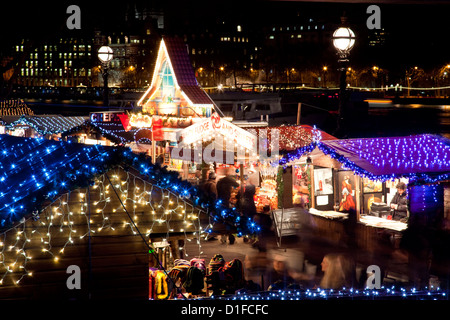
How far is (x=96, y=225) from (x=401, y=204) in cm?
947

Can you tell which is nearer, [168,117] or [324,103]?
[168,117]

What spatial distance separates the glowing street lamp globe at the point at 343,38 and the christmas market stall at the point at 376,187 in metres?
2.31

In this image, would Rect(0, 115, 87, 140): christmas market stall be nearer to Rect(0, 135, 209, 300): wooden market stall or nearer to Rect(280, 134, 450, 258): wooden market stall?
Rect(280, 134, 450, 258): wooden market stall

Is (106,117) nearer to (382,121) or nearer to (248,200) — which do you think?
(248,200)

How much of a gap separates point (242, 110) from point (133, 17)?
159 metres

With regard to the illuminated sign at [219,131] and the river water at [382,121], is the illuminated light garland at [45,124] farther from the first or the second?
the illuminated sign at [219,131]

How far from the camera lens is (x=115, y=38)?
174875mm

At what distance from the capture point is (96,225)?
6.63m

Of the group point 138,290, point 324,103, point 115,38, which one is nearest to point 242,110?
point 324,103

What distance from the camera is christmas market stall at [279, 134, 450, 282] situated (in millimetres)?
12867

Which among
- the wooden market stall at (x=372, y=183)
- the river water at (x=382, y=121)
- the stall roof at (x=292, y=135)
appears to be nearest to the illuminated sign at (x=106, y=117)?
the river water at (x=382, y=121)

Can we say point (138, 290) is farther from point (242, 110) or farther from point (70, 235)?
point (242, 110)

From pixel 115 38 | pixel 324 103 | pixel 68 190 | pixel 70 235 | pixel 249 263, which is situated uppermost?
pixel 115 38

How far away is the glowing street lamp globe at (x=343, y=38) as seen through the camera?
13877mm
